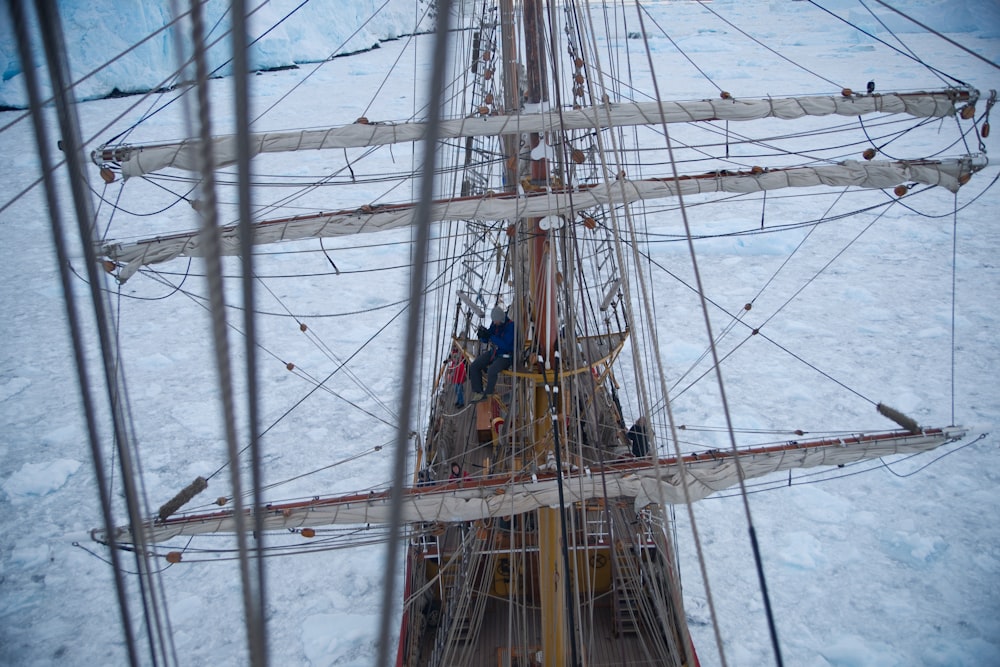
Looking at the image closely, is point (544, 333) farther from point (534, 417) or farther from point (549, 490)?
point (549, 490)

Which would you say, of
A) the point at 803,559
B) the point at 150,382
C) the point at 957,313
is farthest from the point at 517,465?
the point at 957,313

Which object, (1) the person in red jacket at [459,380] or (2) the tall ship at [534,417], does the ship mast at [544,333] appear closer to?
(2) the tall ship at [534,417]

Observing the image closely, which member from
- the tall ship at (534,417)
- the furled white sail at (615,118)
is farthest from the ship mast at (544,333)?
the furled white sail at (615,118)

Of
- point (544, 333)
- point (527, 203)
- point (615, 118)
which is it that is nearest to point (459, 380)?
point (544, 333)

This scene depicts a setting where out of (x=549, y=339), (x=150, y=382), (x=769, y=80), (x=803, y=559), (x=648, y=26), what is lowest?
(x=803, y=559)

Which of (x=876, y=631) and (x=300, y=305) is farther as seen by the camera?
(x=300, y=305)

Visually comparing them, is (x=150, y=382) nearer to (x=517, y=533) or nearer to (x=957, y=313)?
(x=517, y=533)

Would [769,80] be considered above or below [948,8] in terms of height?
below
